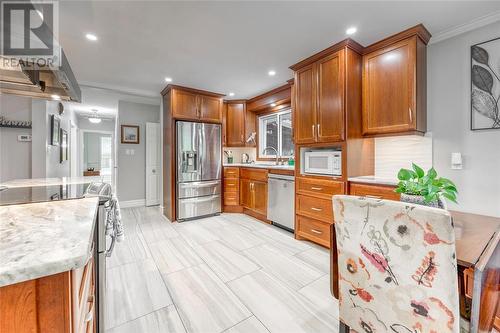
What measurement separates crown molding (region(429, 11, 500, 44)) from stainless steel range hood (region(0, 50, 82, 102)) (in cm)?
316

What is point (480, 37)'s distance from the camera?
195 centimetres

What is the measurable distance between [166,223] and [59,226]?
10.1 ft

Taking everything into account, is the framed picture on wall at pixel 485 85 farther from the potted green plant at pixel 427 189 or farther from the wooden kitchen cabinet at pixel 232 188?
the wooden kitchen cabinet at pixel 232 188

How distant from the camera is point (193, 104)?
3.81m

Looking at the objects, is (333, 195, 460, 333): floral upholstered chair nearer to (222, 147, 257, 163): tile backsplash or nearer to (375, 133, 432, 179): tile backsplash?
(375, 133, 432, 179): tile backsplash

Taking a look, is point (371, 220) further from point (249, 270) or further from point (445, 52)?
point (445, 52)

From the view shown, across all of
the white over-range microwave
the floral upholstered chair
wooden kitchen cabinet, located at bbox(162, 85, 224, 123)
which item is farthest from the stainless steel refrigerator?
the floral upholstered chair

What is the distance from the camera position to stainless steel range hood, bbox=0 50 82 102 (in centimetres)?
126

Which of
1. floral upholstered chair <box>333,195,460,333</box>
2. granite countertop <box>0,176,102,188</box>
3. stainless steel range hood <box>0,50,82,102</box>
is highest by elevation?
stainless steel range hood <box>0,50,82,102</box>

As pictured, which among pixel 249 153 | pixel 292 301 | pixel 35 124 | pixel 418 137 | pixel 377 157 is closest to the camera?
pixel 292 301

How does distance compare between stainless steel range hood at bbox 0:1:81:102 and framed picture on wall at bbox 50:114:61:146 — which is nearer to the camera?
stainless steel range hood at bbox 0:1:81:102

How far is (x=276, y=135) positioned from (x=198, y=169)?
169cm

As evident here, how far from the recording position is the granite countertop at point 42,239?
47 centimetres

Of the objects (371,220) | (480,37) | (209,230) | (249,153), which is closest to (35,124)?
(209,230)
